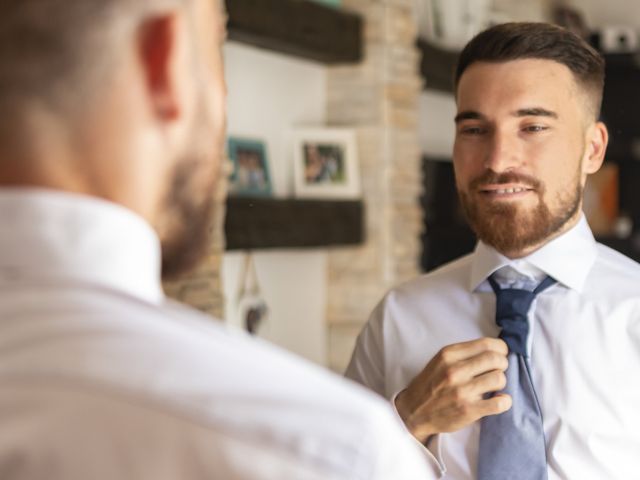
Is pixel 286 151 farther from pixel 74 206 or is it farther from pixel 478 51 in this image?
pixel 74 206

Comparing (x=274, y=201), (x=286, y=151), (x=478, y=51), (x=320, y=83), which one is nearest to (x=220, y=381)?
(x=478, y=51)

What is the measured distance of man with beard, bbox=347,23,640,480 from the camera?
1.46 m

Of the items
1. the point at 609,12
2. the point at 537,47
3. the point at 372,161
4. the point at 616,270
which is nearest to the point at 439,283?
the point at 616,270

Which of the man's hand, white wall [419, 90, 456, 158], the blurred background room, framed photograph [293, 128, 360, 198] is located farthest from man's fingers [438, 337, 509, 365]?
white wall [419, 90, 456, 158]

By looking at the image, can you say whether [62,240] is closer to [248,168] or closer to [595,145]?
[595,145]

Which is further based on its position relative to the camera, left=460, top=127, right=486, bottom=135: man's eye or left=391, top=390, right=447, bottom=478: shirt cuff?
Answer: left=460, top=127, right=486, bottom=135: man's eye

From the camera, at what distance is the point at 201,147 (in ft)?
1.96

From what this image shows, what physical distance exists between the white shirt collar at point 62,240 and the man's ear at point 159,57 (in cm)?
6

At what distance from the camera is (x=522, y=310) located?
156 cm

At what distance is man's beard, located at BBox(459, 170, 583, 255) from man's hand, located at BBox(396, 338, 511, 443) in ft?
0.66

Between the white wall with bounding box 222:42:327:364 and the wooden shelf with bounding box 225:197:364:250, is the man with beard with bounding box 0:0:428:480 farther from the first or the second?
the white wall with bounding box 222:42:327:364

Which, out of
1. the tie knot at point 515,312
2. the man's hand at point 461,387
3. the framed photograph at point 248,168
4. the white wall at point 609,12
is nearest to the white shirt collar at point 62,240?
the man's hand at point 461,387

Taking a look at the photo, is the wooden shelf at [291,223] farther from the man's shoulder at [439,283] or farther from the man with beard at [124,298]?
the man with beard at [124,298]

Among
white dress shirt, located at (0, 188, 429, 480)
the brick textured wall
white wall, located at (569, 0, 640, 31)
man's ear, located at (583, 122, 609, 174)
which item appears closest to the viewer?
white dress shirt, located at (0, 188, 429, 480)
